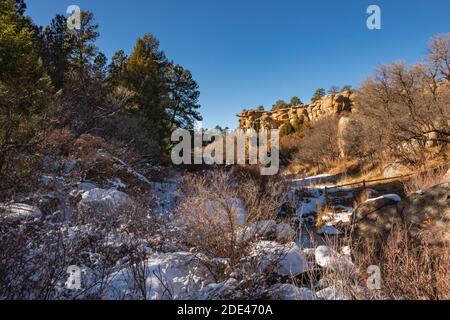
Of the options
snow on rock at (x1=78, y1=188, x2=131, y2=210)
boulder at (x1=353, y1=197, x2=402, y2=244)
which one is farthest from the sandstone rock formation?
snow on rock at (x1=78, y1=188, x2=131, y2=210)

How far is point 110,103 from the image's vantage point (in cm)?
1772

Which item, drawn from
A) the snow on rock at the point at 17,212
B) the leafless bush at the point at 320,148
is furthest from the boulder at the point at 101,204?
the leafless bush at the point at 320,148

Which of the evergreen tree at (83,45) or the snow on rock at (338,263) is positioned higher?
the evergreen tree at (83,45)

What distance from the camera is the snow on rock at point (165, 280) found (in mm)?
3355

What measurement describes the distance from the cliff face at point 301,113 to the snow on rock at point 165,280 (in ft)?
140

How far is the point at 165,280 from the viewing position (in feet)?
12.2

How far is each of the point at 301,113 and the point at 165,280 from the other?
166 feet

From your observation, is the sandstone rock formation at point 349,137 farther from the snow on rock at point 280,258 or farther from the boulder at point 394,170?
the snow on rock at point 280,258

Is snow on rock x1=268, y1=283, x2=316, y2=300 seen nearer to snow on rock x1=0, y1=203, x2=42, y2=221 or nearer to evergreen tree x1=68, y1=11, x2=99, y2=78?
snow on rock x1=0, y1=203, x2=42, y2=221

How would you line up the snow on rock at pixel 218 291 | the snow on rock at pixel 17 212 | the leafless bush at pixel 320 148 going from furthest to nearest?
the leafless bush at pixel 320 148 < the snow on rock at pixel 17 212 < the snow on rock at pixel 218 291

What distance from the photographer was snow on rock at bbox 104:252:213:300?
11.0 ft

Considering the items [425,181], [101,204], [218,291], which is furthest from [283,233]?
[425,181]

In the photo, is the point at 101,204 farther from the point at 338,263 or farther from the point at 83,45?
the point at 83,45
